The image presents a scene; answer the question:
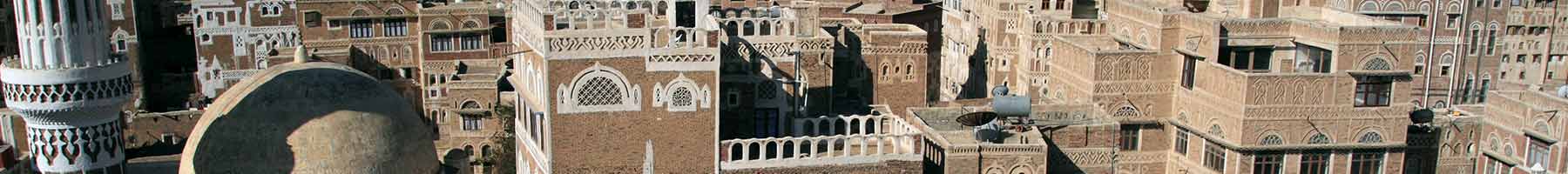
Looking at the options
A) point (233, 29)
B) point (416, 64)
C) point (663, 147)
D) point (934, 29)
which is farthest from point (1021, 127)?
point (934, 29)

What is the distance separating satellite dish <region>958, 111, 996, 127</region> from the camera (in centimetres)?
2789

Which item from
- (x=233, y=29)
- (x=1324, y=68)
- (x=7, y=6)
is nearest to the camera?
(x=1324, y=68)

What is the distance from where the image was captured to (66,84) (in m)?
23.6

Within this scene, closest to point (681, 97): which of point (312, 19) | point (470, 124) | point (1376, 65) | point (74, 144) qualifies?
point (74, 144)

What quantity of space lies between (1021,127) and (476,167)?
1412cm

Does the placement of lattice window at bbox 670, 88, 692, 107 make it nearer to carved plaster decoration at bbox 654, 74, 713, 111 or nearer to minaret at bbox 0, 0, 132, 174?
carved plaster decoration at bbox 654, 74, 713, 111

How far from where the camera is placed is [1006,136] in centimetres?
2820

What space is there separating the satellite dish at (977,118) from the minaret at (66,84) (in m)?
13.9

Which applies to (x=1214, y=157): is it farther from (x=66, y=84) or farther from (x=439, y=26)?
(x=439, y=26)

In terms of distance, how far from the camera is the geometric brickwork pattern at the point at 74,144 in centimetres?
2462

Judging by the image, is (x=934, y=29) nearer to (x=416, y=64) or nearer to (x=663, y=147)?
(x=416, y=64)

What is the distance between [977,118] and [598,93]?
23.1ft

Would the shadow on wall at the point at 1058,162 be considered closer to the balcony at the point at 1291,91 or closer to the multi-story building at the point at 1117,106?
the multi-story building at the point at 1117,106

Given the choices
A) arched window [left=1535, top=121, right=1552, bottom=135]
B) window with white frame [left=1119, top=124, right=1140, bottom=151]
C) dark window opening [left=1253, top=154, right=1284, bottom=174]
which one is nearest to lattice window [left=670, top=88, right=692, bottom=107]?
window with white frame [left=1119, top=124, right=1140, bottom=151]
